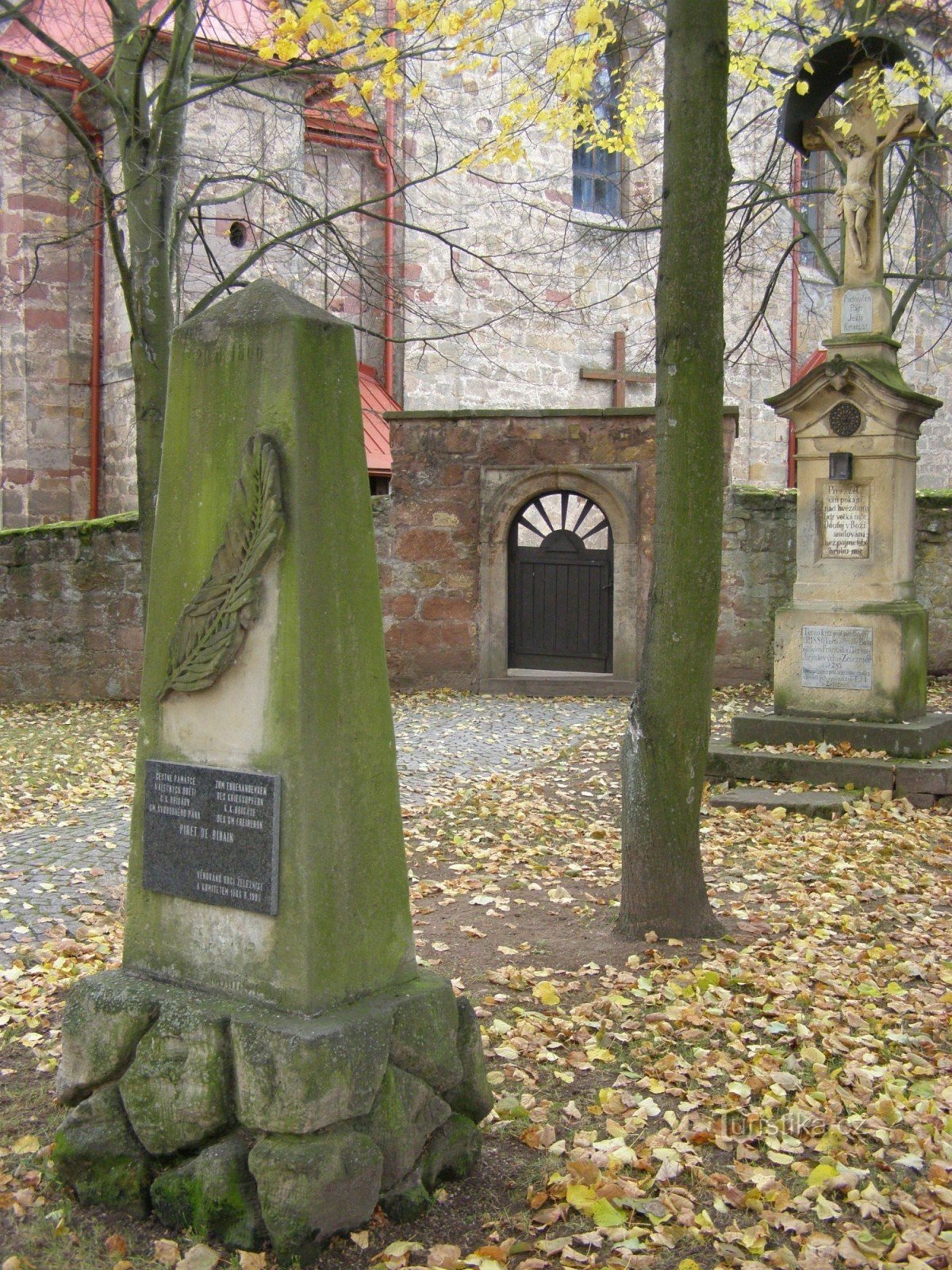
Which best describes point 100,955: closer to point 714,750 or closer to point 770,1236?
point 770,1236

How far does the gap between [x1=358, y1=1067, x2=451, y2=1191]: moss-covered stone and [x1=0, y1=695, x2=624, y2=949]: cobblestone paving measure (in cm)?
288

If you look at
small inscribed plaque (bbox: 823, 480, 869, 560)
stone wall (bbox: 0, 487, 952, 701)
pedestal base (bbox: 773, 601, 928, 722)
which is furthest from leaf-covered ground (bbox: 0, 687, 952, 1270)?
stone wall (bbox: 0, 487, 952, 701)

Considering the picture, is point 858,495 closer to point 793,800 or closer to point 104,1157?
point 793,800

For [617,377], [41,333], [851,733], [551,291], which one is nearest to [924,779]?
[851,733]

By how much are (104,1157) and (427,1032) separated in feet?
3.00

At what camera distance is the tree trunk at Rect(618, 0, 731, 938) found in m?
5.26

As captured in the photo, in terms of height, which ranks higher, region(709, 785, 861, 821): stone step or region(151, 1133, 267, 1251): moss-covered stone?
region(709, 785, 861, 821): stone step

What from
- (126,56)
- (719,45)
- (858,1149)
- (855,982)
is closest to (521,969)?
(855,982)

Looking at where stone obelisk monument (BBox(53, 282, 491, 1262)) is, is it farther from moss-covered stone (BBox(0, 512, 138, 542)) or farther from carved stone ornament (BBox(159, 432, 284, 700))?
moss-covered stone (BBox(0, 512, 138, 542))

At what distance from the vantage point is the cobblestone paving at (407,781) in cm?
618

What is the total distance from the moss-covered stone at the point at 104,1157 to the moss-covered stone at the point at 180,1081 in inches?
2.0

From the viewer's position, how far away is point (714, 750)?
895 centimetres

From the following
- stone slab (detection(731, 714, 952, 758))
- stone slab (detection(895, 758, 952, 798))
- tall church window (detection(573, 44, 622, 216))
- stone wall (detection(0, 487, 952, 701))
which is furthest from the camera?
tall church window (detection(573, 44, 622, 216))

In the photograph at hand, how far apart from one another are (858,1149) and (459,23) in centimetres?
639
